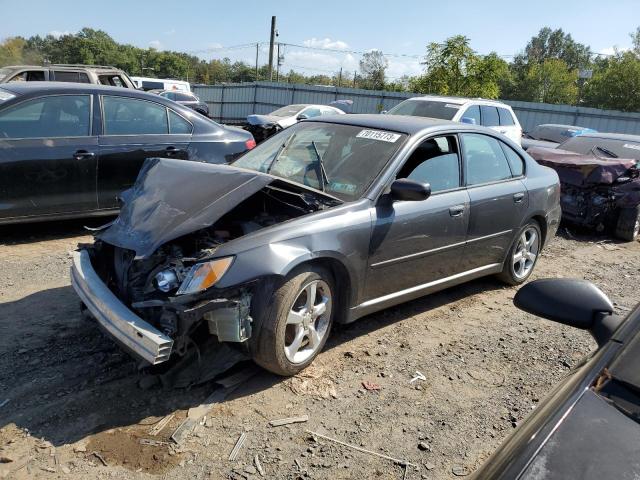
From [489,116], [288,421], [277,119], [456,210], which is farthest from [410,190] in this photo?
[277,119]

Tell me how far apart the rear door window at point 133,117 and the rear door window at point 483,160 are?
3.62 m

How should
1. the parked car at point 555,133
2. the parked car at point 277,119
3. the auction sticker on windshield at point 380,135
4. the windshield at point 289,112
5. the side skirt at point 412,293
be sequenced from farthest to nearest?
1. the windshield at point 289,112
2. the parked car at point 277,119
3. the parked car at point 555,133
4. the auction sticker on windshield at point 380,135
5. the side skirt at point 412,293

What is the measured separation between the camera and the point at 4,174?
5.18 m

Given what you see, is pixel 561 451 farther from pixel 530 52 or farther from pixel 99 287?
pixel 530 52

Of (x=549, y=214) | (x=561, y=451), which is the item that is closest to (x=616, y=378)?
(x=561, y=451)

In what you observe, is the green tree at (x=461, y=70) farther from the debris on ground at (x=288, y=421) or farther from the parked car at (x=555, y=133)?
the debris on ground at (x=288, y=421)

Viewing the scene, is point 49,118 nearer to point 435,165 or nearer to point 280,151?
point 280,151

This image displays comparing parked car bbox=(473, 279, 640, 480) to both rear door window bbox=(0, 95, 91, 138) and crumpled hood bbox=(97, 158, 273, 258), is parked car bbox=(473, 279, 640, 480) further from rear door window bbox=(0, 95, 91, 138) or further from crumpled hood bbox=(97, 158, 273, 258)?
rear door window bbox=(0, 95, 91, 138)

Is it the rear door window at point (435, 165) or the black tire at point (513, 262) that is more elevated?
the rear door window at point (435, 165)

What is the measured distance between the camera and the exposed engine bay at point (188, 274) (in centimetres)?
291

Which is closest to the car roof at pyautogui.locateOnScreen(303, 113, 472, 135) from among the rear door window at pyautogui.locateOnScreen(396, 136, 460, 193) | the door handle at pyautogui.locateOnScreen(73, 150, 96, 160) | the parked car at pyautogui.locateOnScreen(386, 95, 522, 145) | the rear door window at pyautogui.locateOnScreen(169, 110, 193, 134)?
the rear door window at pyautogui.locateOnScreen(396, 136, 460, 193)

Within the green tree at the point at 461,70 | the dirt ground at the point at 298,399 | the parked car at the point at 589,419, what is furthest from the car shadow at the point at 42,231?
the green tree at the point at 461,70

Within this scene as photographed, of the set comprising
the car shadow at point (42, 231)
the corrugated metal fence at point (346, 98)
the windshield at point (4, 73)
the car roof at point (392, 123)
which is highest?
the corrugated metal fence at point (346, 98)

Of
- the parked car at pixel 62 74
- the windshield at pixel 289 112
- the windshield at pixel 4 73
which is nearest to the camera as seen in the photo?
the windshield at pixel 4 73
